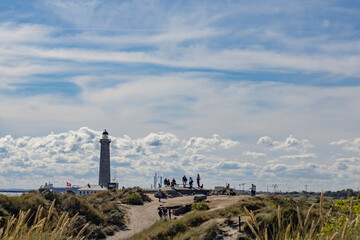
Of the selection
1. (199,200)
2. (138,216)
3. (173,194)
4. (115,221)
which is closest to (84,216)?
(115,221)

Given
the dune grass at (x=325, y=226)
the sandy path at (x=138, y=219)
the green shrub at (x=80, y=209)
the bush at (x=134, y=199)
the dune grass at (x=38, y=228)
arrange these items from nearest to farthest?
the dune grass at (x=325, y=226), the dune grass at (x=38, y=228), the sandy path at (x=138, y=219), the green shrub at (x=80, y=209), the bush at (x=134, y=199)

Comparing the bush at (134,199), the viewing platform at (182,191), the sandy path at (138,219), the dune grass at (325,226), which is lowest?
the sandy path at (138,219)

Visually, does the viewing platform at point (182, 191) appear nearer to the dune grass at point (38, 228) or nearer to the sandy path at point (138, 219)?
the sandy path at point (138, 219)

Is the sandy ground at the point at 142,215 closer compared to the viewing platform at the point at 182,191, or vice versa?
the sandy ground at the point at 142,215

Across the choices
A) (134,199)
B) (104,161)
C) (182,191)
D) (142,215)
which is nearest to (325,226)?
(142,215)

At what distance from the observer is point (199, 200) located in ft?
121

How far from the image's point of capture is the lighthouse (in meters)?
78.8

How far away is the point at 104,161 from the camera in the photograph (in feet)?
264

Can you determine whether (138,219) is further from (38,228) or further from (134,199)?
(38,228)

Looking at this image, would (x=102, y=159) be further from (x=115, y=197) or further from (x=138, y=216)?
(x=138, y=216)

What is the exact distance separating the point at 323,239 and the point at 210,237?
14.6 m

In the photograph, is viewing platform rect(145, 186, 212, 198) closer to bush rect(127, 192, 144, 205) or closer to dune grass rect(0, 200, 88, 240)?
bush rect(127, 192, 144, 205)

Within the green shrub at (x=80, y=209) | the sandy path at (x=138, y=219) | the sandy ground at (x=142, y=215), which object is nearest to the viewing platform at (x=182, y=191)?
the sandy path at (x=138, y=219)

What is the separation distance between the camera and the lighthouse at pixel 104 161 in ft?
258
